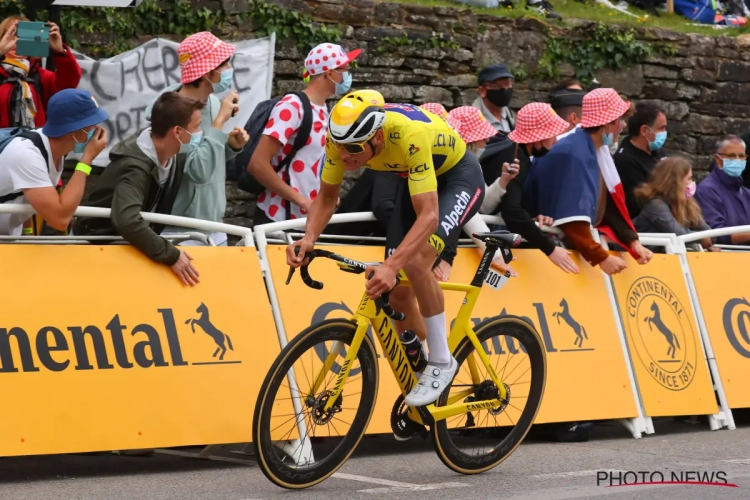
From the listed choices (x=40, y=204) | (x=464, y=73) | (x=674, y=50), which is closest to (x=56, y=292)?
(x=40, y=204)

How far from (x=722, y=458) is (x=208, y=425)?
307 centimetres

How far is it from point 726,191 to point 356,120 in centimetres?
560

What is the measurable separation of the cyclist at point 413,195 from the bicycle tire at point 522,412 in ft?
0.78

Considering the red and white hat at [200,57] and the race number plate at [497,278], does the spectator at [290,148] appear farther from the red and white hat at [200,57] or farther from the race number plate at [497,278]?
the race number plate at [497,278]

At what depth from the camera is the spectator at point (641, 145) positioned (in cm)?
1003

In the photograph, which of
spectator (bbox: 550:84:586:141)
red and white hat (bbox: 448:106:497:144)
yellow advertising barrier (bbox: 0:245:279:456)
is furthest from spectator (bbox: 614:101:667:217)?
yellow advertising barrier (bbox: 0:245:279:456)

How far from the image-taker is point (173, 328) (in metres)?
Answer: 6.81

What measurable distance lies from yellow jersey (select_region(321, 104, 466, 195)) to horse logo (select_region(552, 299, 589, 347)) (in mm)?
2281

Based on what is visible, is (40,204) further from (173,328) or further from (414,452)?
(414,452)

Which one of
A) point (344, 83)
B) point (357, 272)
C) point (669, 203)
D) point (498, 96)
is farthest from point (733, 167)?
point (357, 272)

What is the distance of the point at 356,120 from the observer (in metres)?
5.84

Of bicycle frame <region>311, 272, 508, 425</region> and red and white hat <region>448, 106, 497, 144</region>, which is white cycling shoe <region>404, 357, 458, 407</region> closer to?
bicycle frame <region>311, 272, 508, 425</region>

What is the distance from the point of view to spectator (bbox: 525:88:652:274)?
845 cm

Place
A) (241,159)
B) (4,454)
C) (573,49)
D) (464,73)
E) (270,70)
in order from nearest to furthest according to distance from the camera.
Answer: (4,454) < (241,159) < (270,70) < (464,73) < (573,49)
